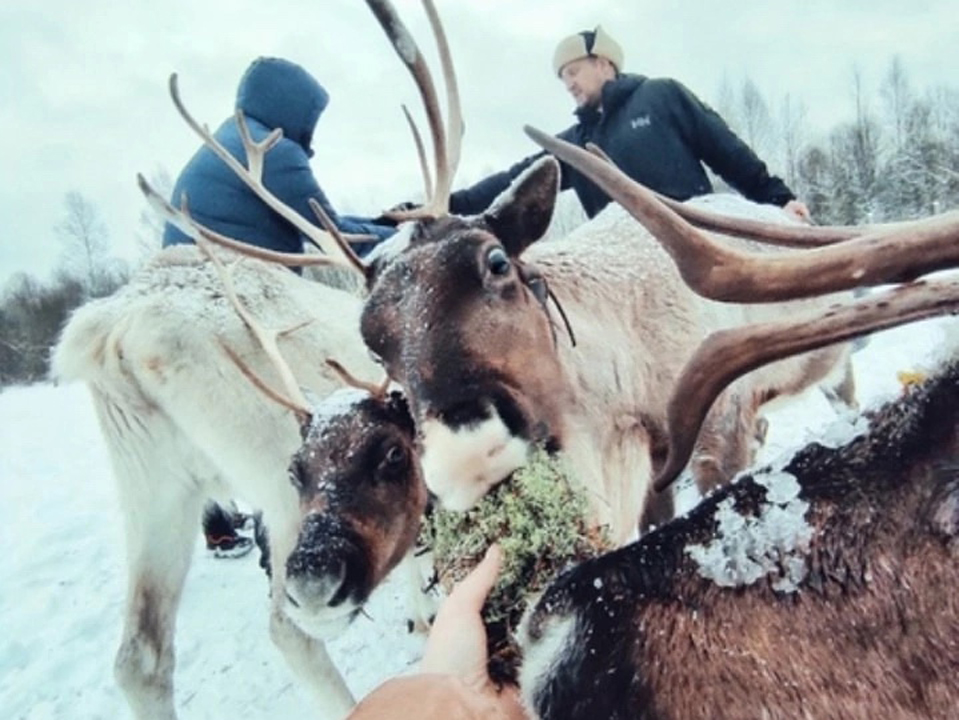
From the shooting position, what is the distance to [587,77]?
6.12 meters

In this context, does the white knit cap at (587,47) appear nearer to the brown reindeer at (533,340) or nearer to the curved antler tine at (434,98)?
the brown reindeer at (533,340)

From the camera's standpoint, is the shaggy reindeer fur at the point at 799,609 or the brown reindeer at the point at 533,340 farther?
the brown reindeer at the point at 533,340

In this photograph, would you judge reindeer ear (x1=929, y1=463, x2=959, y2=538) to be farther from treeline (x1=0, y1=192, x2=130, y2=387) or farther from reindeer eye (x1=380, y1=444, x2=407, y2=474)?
treeline (x1=0, y1=192, x2=130, y2=387)

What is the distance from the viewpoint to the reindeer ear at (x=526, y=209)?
3.47 meters

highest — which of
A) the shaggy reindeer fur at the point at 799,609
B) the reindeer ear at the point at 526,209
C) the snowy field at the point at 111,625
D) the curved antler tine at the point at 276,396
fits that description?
the reindeer ear at the point at 526,209

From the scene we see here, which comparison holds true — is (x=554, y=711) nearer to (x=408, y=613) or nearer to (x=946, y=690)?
(x=946, y=690)

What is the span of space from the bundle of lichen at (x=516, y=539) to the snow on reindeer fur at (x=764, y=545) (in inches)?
16.4

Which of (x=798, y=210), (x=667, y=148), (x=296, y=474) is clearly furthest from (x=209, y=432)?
(x=798, y=210)

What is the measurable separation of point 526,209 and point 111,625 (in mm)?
4641

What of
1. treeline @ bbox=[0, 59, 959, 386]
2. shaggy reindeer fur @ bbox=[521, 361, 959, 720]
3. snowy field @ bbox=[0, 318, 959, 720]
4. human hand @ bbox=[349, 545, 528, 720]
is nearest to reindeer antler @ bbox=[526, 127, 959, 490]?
shaggy reindeer fur @ bbox=[521, 361, 959, 720]

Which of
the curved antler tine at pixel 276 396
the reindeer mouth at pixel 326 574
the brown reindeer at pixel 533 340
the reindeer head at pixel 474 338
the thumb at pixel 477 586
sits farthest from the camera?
the curved antler tine at pixel 276 396

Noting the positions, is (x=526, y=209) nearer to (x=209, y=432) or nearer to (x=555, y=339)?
(x=555, y=339)

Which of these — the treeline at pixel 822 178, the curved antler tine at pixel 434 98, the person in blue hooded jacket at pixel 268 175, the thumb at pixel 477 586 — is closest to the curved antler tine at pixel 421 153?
the curved antler tine at pixel 434 98

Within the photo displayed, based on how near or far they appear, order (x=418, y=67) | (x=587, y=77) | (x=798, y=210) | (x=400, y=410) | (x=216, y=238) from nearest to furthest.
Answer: (x=418, y=67) → (x=400, y=410) → (x=216, y=238) → (x=798, y=210) → (x=587, y=77)
